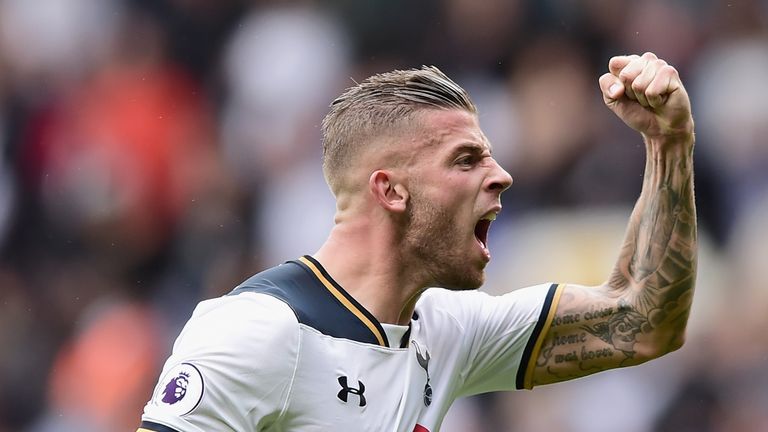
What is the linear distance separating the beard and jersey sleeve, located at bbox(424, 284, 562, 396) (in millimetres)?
242

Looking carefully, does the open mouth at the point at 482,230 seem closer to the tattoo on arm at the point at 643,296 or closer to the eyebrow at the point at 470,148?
the eyebrow at the point at 470,148

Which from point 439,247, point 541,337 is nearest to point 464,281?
point 439,247

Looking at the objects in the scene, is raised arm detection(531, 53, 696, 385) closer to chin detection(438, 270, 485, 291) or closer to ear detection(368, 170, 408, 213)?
chin detection(438, 270, 485, 291)

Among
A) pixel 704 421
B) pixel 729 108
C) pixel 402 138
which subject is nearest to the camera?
pixel 402 138

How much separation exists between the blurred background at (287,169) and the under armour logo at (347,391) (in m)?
2.93

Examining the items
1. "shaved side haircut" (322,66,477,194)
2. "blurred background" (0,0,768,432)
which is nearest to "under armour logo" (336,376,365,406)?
"shaved side haircut" (322,66,477,194)

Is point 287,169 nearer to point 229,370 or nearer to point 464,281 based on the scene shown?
point 464,281

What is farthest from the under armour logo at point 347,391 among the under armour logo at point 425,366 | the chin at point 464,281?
the chin at point 464,281

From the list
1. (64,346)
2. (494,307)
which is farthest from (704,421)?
(64,346)

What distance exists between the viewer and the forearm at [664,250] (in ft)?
11.9

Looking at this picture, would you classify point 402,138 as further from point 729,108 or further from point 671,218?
point 729,108

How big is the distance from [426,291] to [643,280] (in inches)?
27.3

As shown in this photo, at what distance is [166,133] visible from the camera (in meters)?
7.05

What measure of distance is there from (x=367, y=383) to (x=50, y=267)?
Result: 165 inches
